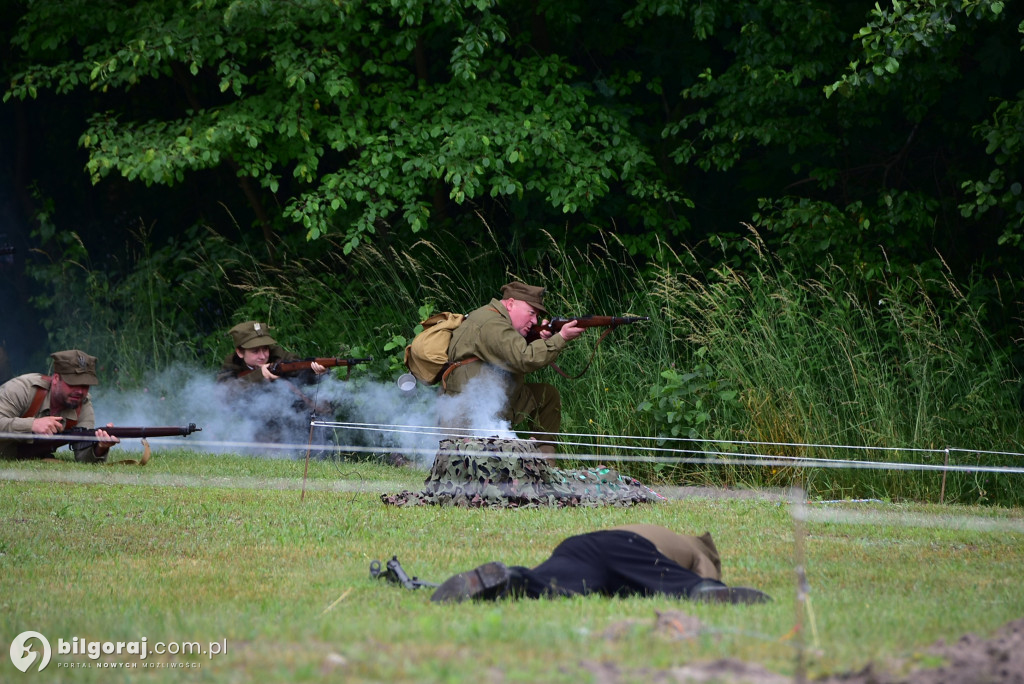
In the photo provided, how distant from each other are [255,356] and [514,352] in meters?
3.37

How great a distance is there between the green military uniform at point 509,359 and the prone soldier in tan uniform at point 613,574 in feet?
11.7

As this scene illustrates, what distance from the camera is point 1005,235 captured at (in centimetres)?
941

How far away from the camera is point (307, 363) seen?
34.4 feet

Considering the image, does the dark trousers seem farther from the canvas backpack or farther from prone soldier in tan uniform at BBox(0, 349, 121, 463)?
prone soldier in tan uniform at BBox(0, 349, 121, 463)

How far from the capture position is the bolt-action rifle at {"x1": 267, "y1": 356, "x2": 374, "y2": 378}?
10.2 metres

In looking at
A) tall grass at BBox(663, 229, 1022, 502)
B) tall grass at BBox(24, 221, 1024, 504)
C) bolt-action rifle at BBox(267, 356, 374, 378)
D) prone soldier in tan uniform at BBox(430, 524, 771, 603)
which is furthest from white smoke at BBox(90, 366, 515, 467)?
prone soldier in tan uniform at BBox(430, 524, 771, 603)

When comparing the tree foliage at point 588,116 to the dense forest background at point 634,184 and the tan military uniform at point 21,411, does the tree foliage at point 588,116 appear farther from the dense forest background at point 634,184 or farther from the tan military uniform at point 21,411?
the tan military uniform at point 21,411

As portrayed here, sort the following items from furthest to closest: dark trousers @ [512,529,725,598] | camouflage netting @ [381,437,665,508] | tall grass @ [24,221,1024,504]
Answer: tall grass @ [24,221,1024,504] → camouflage netting @ [381,437,665,508] → dark trousers @ [512,529,725,598]

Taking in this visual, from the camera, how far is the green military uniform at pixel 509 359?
332 inches

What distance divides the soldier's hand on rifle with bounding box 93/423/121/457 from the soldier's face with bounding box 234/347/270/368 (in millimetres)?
1546

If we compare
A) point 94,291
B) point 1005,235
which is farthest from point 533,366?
point 94,291

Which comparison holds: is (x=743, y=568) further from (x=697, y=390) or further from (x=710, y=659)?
(x=697, y=390)

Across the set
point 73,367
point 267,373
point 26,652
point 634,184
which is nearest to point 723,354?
point 634,184

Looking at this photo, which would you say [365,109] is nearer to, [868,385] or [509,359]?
[509,359]
